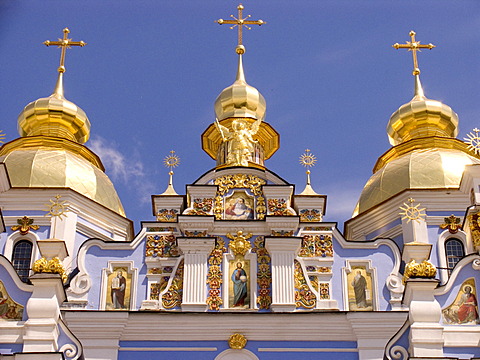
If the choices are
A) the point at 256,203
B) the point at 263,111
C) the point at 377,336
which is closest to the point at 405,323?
the point at 377,336

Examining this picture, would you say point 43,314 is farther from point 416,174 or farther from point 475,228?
point 416,174

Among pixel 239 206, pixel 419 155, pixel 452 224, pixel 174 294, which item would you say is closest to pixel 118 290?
pixel 174 294

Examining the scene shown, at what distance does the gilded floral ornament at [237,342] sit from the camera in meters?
17.1

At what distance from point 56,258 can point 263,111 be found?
323 inches

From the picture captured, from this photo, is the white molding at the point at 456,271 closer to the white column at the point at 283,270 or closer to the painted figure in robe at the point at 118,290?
the white column at the point at 283,270

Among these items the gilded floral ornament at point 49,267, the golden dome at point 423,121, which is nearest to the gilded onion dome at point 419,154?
the golden dome at point 423,121

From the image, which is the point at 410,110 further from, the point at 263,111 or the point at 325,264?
the point at 325,264

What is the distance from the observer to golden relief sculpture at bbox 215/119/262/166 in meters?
19.9

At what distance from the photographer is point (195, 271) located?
17.9m

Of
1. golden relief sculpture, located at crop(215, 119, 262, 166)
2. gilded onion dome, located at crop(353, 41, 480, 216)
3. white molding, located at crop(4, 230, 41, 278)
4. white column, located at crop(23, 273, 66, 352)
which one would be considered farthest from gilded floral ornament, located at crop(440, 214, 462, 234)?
white column, located at crop(23, 273, 66, 352)

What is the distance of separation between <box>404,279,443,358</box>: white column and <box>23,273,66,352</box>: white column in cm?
552

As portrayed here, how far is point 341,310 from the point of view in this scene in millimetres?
17625

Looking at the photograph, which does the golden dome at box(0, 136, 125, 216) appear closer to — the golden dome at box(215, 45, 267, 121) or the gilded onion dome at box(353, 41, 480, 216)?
the golden dome at box(215, 45, 267, 121)

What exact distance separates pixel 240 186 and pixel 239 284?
81.5 inches
